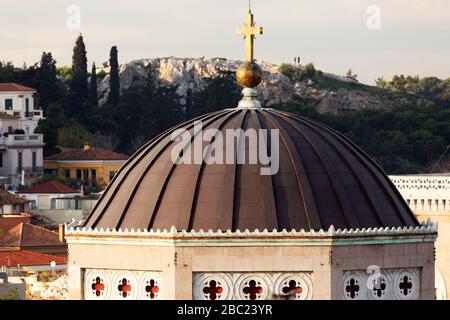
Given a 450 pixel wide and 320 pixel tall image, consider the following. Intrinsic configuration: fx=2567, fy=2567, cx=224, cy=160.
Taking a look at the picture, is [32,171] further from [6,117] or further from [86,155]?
[6,117]

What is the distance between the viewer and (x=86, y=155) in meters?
186

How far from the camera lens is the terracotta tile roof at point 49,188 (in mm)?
162500

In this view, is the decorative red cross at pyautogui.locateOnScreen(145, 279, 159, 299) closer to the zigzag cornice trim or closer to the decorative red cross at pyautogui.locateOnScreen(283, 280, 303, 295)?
the zigzag cornice trim

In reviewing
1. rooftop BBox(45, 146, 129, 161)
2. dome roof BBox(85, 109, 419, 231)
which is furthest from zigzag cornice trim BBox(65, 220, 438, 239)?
rooftop BBox(45, 146, 129, 161)

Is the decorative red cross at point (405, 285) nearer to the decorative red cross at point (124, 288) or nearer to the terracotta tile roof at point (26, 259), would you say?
the decorative red cross at point (124, 288)

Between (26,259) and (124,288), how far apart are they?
6367 cm

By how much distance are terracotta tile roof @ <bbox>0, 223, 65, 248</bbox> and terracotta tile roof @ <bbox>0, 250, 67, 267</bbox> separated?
441cm

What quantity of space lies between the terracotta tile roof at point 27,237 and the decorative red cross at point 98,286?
7064 cm

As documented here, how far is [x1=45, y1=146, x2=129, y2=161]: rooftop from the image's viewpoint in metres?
184

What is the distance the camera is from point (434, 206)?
117750mm

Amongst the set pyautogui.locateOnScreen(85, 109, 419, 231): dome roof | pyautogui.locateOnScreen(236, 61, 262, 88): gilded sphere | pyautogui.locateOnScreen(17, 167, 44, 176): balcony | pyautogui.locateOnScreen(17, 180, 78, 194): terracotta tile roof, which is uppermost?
pyautogui.locateOnScreen(236, 61, 262, 88): gilded sphere

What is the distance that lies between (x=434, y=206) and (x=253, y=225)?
70.3 metres

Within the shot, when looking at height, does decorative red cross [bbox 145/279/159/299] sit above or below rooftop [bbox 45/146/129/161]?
above

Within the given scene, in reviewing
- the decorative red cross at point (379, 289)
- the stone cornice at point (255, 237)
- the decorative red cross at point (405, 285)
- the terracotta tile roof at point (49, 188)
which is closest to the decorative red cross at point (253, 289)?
the stone cornice at point (255, 237)
